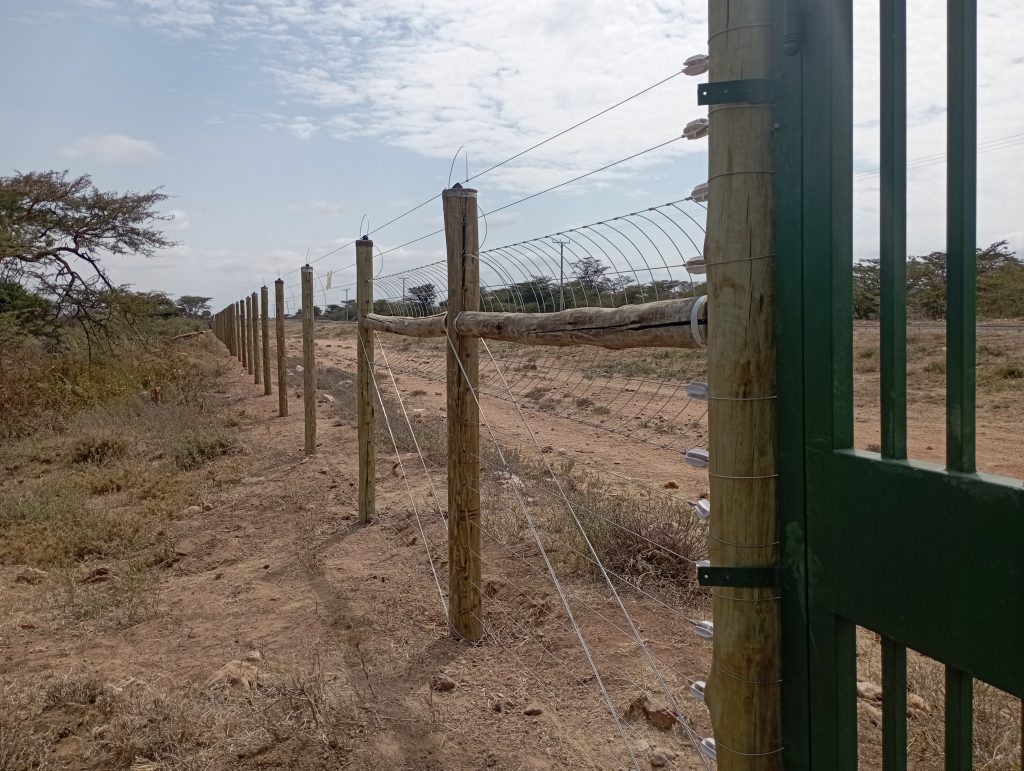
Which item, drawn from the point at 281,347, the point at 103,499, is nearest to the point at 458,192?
the point at 103,499

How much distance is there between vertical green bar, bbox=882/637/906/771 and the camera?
1.41m

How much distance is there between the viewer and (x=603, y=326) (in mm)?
2496

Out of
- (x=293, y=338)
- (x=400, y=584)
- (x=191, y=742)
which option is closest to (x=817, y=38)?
(x=191, y=742)

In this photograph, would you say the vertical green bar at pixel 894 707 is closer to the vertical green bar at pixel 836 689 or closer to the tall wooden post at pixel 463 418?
the vertical green bar at pixel 836 689

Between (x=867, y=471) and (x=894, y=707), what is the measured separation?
41 cm

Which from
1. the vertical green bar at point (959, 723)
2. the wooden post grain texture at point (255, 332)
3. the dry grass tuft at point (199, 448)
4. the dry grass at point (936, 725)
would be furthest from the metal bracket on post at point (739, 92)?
the wooden post grain texture at point (255, 332)

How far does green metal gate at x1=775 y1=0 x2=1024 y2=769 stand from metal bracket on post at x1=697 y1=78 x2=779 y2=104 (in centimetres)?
3

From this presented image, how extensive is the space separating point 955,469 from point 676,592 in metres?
3.17

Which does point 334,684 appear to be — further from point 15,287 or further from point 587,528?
point 15,287

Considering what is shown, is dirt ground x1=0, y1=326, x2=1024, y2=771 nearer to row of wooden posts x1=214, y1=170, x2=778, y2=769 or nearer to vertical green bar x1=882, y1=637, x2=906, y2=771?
row of wooden posts x1=214, y1=170, x2=778, y2=769

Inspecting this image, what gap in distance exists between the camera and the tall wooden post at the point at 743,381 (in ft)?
5.22

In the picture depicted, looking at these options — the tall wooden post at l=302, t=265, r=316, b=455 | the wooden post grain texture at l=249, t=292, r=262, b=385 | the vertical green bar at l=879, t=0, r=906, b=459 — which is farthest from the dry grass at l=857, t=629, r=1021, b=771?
the wooden post grain texture at l=249, t=292, r=262, b=385

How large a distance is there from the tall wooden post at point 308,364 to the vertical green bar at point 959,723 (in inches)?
320

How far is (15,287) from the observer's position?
16.0 metres
